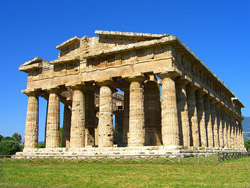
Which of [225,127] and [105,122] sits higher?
[105,122]

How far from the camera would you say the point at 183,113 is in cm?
2622

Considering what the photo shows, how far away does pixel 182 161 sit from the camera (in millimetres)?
19156

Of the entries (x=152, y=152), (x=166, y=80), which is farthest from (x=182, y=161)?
(x=166, y=80)

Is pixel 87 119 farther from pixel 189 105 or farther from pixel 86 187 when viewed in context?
pixel 86 187

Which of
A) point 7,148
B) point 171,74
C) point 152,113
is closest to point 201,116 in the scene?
point 152,113

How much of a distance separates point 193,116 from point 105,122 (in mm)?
9059

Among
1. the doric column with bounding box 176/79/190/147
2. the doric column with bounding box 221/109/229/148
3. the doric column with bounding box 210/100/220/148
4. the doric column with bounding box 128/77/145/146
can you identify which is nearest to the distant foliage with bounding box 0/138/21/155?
the doric column with bounding box 128/77/145/146

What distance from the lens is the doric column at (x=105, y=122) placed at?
83.9 ft

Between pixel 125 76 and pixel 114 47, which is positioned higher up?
pixel 114 47

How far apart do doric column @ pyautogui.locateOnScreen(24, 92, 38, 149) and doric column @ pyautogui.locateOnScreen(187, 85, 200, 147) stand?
1654cm

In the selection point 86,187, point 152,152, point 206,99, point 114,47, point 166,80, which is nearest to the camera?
point 86,187

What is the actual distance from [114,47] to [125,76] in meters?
2.98

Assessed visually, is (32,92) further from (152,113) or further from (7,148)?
(7,148)

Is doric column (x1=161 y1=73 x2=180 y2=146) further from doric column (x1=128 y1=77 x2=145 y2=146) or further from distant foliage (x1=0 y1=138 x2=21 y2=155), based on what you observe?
distant foliage (x1=0 y1=138 x2=21 y2=155)
